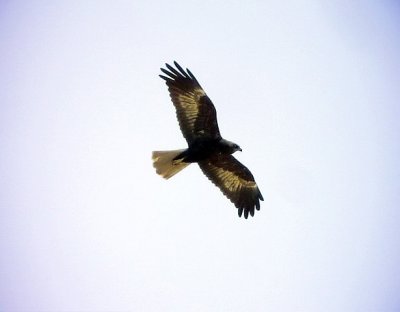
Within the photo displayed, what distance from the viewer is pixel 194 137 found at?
8.14 m

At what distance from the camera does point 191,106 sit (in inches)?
320

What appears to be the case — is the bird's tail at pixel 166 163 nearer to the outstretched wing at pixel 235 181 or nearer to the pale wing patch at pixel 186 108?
the pale wing patch at pixel 186 108

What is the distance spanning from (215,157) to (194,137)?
77 centimetres

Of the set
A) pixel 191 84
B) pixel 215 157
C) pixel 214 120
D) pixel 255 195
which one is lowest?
→ pixel 255 195

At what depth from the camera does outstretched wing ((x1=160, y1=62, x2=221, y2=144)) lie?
7.98m

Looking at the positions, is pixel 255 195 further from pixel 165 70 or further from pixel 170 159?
pixel 165 70

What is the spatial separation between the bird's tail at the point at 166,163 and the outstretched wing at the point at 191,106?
0.52 meters

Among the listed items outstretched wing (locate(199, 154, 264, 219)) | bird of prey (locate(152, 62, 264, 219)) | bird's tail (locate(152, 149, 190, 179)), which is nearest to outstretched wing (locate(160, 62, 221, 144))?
bird of prey (locate(152, 62, 264, 219))

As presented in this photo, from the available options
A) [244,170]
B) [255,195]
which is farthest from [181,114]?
[255,195]

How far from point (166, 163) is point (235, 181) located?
196 cm

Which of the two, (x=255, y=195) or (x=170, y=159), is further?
(x=255, y=195)

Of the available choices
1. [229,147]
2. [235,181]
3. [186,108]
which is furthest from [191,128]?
[235,181]

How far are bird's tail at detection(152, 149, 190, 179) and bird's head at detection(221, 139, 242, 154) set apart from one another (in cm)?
95

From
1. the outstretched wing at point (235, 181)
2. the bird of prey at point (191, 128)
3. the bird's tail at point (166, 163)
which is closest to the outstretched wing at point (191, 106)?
the bird of prey at point (191, 128)
